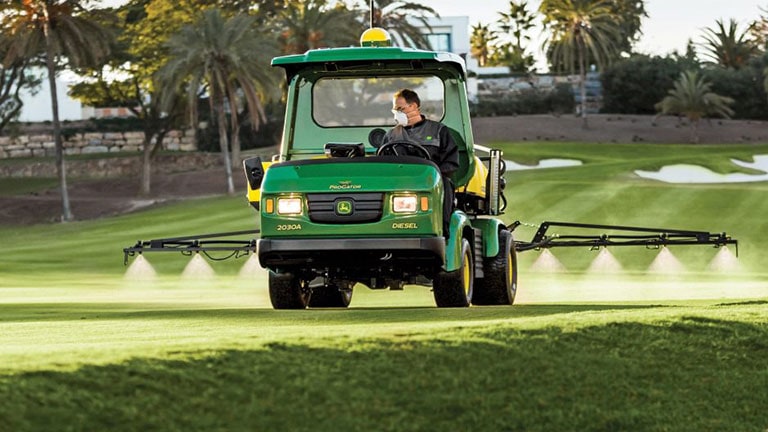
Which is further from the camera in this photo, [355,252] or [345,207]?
[355,252]

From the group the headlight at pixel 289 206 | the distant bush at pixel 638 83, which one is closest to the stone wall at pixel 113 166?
the distant bush at pixel 638 83

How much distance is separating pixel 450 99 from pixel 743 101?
76.2m

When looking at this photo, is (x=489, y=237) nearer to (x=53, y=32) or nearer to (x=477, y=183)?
(x=477, y=183)

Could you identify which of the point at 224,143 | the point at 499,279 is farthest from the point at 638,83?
the point at 499,279

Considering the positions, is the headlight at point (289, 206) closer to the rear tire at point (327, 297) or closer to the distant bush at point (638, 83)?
the rear tire at point (327, 297)

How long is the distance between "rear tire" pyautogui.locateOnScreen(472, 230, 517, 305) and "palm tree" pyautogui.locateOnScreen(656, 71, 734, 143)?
226ft

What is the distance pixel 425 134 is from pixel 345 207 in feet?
4.19

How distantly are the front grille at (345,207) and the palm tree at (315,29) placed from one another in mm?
52584

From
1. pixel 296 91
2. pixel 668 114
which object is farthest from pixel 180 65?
pixel 296 91

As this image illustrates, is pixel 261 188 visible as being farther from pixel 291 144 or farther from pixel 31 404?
pixel 31 404

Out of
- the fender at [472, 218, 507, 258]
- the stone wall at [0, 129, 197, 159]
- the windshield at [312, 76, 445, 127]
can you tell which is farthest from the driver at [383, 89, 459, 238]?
the stone wall at [0, 129, 197, 159]

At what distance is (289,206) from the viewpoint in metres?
13.1

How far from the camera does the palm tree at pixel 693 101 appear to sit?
82.7m

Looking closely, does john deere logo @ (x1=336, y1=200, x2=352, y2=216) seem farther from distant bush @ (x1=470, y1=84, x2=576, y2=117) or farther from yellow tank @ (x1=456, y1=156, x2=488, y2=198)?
distant bush @ (x1=470, y1=84, x2=576, y2=117)
